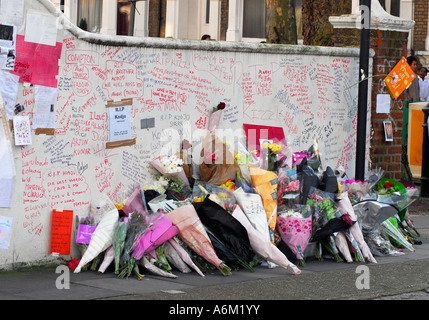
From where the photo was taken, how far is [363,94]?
36.8ft

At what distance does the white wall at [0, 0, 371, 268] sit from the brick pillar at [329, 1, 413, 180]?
2.34 ft

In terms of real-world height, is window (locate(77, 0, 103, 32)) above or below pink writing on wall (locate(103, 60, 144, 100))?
above

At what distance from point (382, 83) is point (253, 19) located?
573 inches

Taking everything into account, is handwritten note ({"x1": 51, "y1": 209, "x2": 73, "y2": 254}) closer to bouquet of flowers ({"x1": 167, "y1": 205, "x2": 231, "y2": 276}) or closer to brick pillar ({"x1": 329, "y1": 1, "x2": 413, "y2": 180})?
bouquet of flowers ({"x1": 167, "y1": 205, "x2": 231, "y2": 276})

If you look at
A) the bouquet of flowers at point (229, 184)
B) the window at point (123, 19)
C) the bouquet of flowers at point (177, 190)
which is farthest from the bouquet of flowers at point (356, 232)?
the window at point (123, 19)

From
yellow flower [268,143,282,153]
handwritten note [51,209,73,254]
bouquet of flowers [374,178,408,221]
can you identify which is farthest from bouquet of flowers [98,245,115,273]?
bouquet of flowers [374,178,408,221]

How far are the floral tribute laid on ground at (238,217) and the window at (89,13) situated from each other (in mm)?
19264

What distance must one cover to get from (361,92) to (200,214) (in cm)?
342

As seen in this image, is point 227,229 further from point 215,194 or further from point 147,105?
point 147,105

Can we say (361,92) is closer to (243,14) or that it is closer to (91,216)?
(91,216)

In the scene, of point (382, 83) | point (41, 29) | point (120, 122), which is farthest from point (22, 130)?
point (382, 83)

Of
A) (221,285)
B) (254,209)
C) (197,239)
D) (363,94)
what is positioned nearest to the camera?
(221,285)

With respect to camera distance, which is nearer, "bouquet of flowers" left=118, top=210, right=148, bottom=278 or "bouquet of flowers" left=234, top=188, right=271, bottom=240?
"bouquet of flowers" left=118, top=210, right=148, bottom=278

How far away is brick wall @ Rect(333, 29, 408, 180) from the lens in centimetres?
1223
